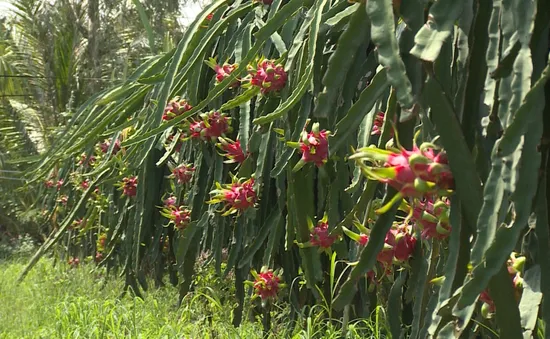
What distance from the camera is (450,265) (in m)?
1.14

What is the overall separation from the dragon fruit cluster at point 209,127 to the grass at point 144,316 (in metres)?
0.76

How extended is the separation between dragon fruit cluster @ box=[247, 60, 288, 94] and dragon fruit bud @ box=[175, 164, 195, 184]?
1088 millimetres

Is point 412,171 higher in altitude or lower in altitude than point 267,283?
higher

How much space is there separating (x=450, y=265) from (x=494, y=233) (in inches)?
Result: 5.8

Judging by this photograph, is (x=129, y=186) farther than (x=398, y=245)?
Yes

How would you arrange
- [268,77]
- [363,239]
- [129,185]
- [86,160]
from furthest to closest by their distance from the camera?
1. [86,160]
2. [129,185]
3. [268,77]
4. [363,239]

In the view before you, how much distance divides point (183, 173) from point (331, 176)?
115cm

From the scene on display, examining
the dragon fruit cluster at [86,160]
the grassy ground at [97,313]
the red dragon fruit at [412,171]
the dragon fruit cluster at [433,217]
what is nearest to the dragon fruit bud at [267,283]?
the grassy ground at [97,313]

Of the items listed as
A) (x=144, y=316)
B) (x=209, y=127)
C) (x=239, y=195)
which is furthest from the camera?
(x=144, y=316)

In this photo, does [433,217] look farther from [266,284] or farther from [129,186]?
[129,186]

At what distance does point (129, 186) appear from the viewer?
3.91m

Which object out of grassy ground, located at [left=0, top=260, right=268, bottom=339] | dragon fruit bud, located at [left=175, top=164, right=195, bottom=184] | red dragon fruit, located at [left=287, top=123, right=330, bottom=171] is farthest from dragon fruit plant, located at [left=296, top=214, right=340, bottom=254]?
dragon fruit bud, located at [left=175, top=164, right=195, bottom=184]

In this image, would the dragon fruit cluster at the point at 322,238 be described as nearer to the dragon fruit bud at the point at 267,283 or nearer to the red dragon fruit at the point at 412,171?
the dragon fruit bud at the point at 267,283

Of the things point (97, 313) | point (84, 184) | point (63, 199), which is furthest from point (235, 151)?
point (63, 199)
